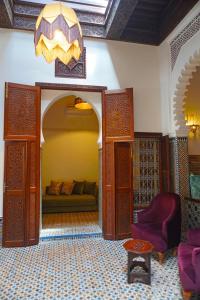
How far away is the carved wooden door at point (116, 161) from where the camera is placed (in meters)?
4.42

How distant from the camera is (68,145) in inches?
294

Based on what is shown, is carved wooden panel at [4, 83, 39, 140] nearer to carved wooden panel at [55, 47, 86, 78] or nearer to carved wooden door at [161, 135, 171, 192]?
carved wooden panel at [55, 47, 86, 78]

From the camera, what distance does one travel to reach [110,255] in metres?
3.68

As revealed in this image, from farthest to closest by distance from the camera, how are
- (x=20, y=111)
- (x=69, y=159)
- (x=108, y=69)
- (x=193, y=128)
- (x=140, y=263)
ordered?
1. (x=69, y=159)
2. (x=193, y=128)
3. (x=108, y=69)
4. (x=20, y=111)
5. (x=140, y=263)

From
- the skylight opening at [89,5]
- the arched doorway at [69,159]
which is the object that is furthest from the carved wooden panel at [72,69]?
the arched doorway at [69,159]

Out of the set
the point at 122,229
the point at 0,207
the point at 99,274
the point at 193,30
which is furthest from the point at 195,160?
the point at 0,207

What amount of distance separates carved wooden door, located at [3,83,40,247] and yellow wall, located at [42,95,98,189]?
3.04m

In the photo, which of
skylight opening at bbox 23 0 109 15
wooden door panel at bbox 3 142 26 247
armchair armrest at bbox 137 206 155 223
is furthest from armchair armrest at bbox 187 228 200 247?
skylight opening at bbox 23 0 109 15

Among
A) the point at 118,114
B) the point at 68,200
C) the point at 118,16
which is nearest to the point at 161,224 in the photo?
the point at 118,114

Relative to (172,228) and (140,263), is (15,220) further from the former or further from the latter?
(172,228)

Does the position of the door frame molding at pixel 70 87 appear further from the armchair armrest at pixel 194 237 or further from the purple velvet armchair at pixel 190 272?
the purple velvet armchair at pixel 190 272

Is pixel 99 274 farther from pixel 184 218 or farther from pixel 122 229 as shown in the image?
pixel 184 218

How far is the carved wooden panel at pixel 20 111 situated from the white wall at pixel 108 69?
0.77 ft

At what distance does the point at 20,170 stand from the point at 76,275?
1927 millimetres
